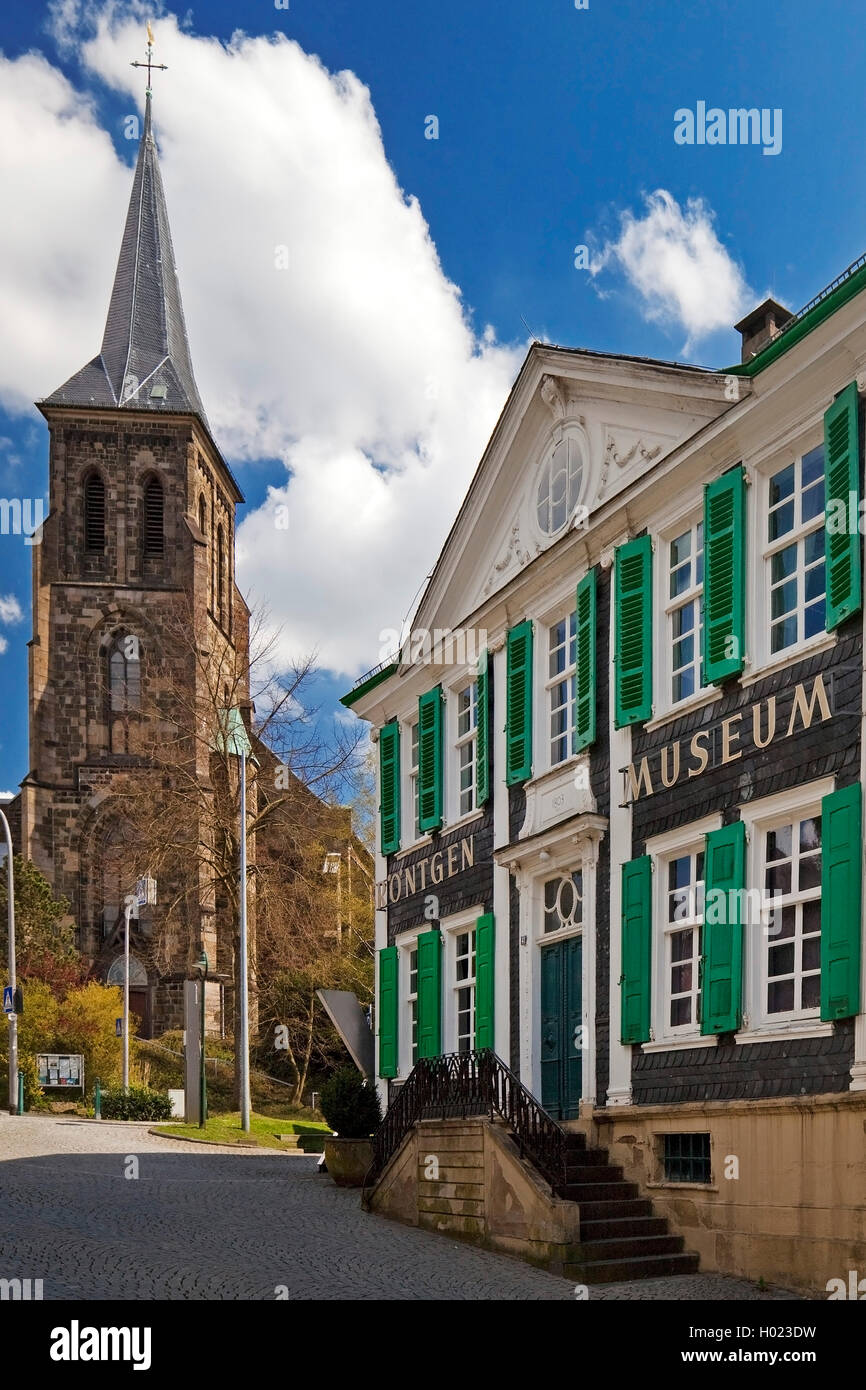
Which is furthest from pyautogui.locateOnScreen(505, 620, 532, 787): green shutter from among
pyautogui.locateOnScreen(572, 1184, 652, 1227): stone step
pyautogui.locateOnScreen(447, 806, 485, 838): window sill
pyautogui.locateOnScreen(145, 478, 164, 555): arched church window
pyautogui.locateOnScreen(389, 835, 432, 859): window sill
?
pyautogui.locateOnScreen(145, 478, 164, 555): arched church window

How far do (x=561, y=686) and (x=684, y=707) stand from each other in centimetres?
309

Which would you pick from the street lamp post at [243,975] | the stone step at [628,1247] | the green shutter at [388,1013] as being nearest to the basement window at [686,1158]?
the stone step at [628,1247]

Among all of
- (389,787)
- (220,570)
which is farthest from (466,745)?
(220,570)

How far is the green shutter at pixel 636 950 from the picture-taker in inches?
575

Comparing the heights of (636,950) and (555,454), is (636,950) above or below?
below

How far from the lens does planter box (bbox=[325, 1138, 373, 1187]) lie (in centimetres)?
2012

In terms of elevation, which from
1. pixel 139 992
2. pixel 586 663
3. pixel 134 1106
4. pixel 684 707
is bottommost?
pixel 139 992

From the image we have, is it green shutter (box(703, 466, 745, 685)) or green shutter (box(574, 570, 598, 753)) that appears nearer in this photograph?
green shutter (box(703, 466, 745, 685))

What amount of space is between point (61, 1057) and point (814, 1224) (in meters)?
29.7

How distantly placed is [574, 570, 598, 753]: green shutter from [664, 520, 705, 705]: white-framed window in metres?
1.24

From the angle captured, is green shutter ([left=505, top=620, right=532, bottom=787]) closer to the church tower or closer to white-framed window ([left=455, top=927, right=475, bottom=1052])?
white-framed window ([left=455, top=927, right=475, bottom=1052])

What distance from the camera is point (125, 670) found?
Result: 6259 centimetres

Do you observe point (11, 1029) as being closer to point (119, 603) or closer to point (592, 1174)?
point (592, 1174)

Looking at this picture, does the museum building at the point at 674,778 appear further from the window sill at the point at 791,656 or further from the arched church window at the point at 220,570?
the arched church window at the point at 220,570
